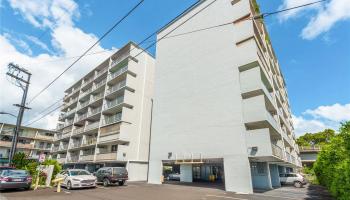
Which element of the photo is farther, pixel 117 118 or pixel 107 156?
pixel 117 118

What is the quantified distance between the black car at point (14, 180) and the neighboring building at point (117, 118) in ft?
45.8

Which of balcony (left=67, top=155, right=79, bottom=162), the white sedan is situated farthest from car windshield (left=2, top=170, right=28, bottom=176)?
balcony (left=67, top=155, right=79, bottom=162)

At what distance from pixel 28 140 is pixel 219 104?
210 feet

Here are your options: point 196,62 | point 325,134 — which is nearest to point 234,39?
point 196,62

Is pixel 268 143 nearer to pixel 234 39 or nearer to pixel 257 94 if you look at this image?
pixel 257 94

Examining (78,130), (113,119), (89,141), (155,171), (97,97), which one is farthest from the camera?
(78,130)

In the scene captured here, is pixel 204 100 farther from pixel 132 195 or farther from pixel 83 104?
pixel 83 104

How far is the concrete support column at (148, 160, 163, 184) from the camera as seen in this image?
81.0 feet

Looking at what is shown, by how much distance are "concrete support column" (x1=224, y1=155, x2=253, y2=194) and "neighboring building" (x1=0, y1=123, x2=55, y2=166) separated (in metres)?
57.7

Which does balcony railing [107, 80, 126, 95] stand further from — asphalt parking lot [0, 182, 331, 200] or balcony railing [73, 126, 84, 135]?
asphalt parking lot [0, 182, 331, 200]

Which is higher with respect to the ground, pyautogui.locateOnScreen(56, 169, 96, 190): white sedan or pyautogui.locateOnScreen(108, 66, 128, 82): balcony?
pyautogui.locateOnScreen(108, 66, 128, 82): balcony

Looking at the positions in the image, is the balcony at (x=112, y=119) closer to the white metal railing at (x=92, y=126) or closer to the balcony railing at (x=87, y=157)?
the white metal railing at (x=92, y=126)

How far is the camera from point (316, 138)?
62844 millimetres

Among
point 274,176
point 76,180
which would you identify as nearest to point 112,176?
point 76,180
